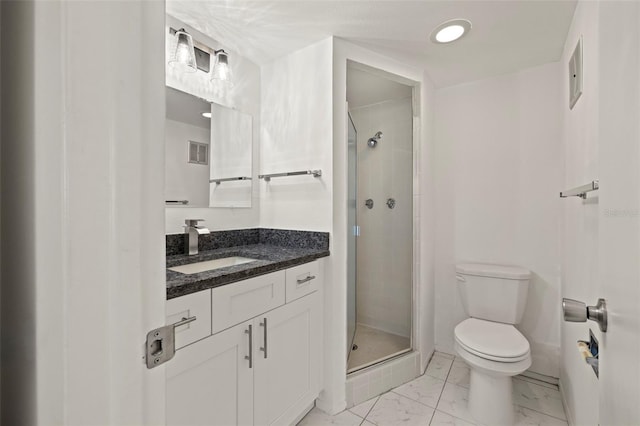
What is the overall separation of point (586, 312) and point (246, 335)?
1.11m

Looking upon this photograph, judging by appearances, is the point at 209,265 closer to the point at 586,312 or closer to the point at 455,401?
the point at 586,312

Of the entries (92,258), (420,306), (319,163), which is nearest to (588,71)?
(319,163)

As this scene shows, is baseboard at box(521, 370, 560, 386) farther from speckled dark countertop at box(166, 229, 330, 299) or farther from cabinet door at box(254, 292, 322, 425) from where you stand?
speckled dark countertop at box(166, 229, 330, 299)

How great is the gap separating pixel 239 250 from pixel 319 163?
0.71m

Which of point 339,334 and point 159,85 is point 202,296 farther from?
point 339,334

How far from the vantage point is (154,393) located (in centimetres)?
42

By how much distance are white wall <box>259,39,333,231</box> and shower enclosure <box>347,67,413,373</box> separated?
0.41 metres

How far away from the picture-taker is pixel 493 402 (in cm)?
160

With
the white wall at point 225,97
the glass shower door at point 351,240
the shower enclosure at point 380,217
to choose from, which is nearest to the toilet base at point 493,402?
the shower enclosure at point 380,217

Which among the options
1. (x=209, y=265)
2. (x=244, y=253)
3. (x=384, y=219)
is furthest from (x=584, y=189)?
(x=209, y=265)

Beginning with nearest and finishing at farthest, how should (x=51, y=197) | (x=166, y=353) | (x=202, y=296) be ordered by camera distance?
(x=51, y=197), (x=166, y=353), (x=202, y=296)

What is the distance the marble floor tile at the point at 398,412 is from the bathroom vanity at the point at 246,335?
0.40 meters

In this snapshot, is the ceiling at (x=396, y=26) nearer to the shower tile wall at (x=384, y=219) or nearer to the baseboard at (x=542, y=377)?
the shower tile wall at (x=384, y=219)

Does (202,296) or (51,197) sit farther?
(202,296)
